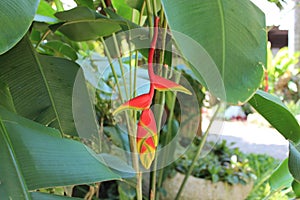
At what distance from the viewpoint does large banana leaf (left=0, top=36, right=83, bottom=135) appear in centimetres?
52

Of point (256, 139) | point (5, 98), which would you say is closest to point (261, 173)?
point (256, 139)

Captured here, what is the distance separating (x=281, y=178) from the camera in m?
0.68

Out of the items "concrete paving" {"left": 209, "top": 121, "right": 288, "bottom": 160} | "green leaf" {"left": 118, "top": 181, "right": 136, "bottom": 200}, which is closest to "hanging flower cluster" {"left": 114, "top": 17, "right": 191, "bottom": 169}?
"green leaf" {"left": 118, "top": 181, "right": 136, "bottom": 200}

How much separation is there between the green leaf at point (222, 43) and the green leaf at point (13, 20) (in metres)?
0.11

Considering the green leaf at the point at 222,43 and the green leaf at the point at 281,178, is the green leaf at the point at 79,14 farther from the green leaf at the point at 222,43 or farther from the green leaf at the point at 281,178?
the green leaf at the point at 281,178

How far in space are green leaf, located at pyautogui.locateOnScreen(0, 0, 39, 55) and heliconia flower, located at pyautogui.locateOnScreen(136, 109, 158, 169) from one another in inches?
7.5

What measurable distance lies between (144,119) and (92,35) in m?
0.22

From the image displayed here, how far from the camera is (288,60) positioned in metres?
4.29

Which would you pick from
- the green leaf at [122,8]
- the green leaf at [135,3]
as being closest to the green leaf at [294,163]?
the green leaf at [135,3]

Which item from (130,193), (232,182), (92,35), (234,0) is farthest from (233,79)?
(232,182)

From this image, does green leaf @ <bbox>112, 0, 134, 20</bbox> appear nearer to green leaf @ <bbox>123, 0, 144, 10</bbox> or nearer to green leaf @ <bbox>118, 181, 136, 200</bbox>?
green leaf @ <bbox>123, 0, 144, 10</bbox>

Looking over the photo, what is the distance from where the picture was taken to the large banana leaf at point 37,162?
0.31 metres

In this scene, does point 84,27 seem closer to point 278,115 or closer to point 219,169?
point 278,115

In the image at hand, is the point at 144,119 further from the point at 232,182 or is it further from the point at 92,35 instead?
the point at 232,182
